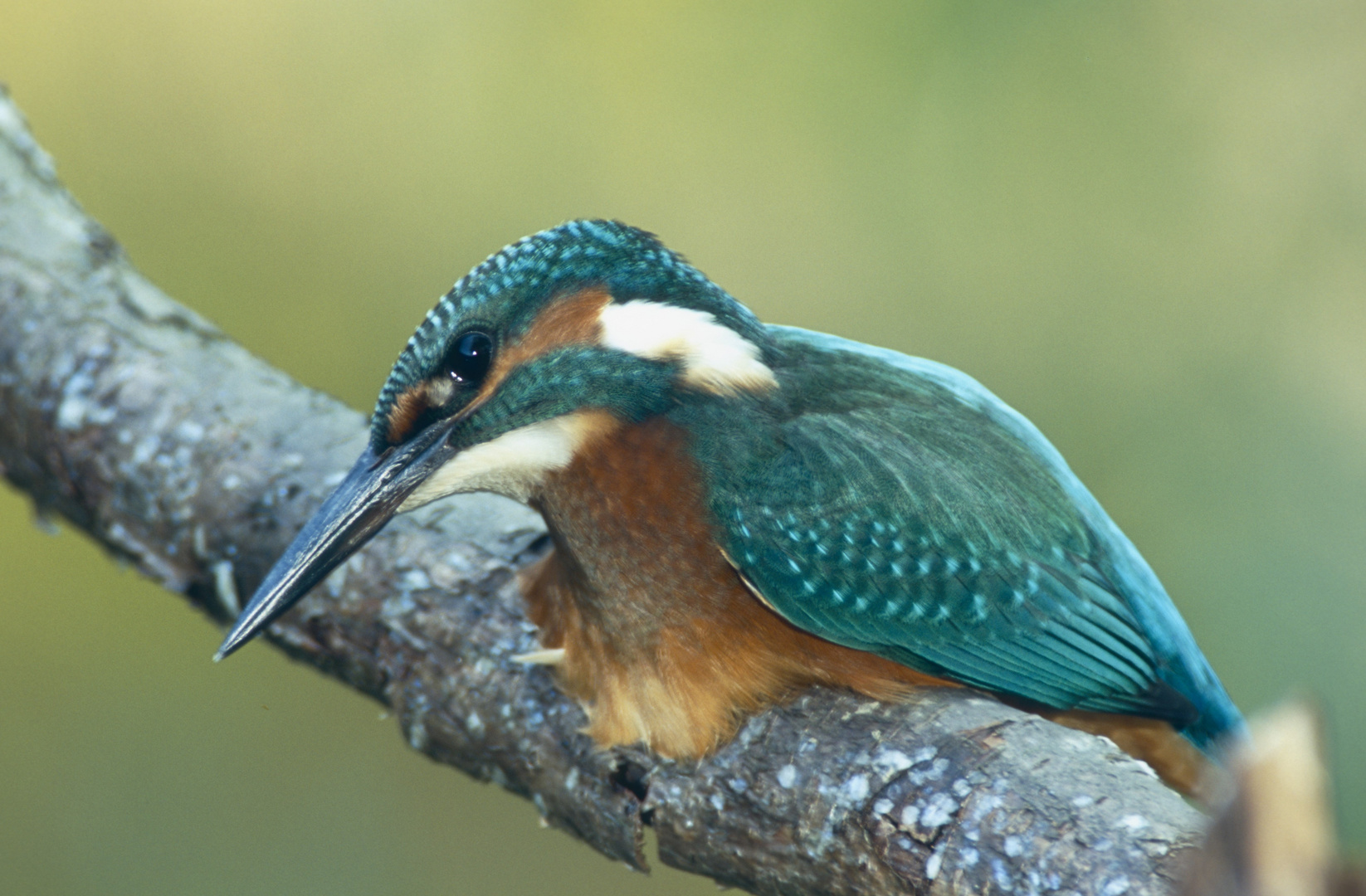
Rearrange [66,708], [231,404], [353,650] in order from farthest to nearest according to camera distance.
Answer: [66,708], [231,404], [353,650]

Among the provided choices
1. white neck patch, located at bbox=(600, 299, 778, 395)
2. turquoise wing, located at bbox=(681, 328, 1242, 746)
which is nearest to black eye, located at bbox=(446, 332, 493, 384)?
white neck patch, located at bbox=(600, 299, 778, 395)

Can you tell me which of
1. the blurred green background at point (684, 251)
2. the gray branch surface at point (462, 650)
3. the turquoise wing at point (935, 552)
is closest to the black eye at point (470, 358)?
the turquoise wing at point (935, 552)

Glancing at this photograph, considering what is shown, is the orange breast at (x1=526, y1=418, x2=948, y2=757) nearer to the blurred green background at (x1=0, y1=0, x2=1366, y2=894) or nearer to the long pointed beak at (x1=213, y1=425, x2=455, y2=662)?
the long pointed beak at (x1=213, y1=425, x2=455, y2=662)

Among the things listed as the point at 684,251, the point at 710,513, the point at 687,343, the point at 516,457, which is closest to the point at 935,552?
the point at 710,513

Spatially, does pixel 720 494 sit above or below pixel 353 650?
above

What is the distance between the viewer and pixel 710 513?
130 centimetres

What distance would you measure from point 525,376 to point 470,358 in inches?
2.4

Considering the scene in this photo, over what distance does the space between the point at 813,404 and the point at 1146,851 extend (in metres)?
0.60

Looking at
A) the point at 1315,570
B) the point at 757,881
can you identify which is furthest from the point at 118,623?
the point at 1315,570

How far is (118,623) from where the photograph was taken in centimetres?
300

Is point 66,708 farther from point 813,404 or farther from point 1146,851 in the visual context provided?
point 1146,851

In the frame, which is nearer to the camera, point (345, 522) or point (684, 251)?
point (345, 522)

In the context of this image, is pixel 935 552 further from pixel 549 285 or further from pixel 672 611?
pixel 549 285

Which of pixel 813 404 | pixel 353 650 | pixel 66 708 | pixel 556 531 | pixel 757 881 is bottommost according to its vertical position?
pixel 66 708
